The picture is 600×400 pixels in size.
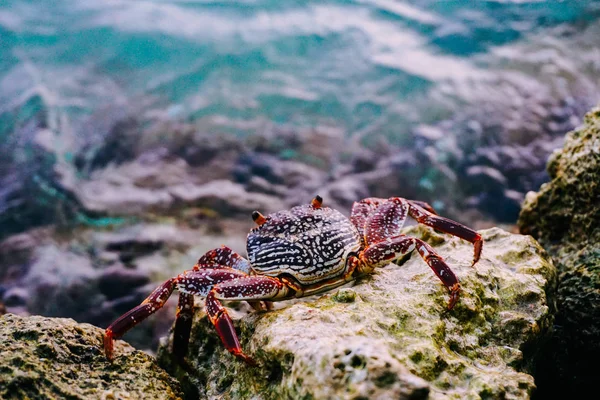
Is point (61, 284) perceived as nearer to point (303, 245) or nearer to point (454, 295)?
point (303, 245)

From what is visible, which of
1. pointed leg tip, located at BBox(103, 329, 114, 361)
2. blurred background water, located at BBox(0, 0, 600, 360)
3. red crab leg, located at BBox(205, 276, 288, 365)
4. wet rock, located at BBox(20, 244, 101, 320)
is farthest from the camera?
blurred background water, located at BBox(0, 0, 600, 360)

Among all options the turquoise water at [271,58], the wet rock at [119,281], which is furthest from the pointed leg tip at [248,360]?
the turquoise water at [271,58]

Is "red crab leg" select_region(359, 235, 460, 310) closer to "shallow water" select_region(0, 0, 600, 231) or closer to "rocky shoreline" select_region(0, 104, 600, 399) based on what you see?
"rocky shoreline" select_region(0, 104, 600, 399)

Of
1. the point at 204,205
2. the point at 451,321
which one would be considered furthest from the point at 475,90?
the point at 451,321

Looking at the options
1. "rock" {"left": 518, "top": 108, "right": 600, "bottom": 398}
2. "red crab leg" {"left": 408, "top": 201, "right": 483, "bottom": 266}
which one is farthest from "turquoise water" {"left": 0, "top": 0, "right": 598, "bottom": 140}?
"red crab leg" {"left": 408, "top": 201, "right": 483, "bottom": 266}

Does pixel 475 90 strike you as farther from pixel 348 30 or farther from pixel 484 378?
pixel 484 378

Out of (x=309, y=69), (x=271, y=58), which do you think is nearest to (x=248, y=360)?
Result: (x=309, y=69)
